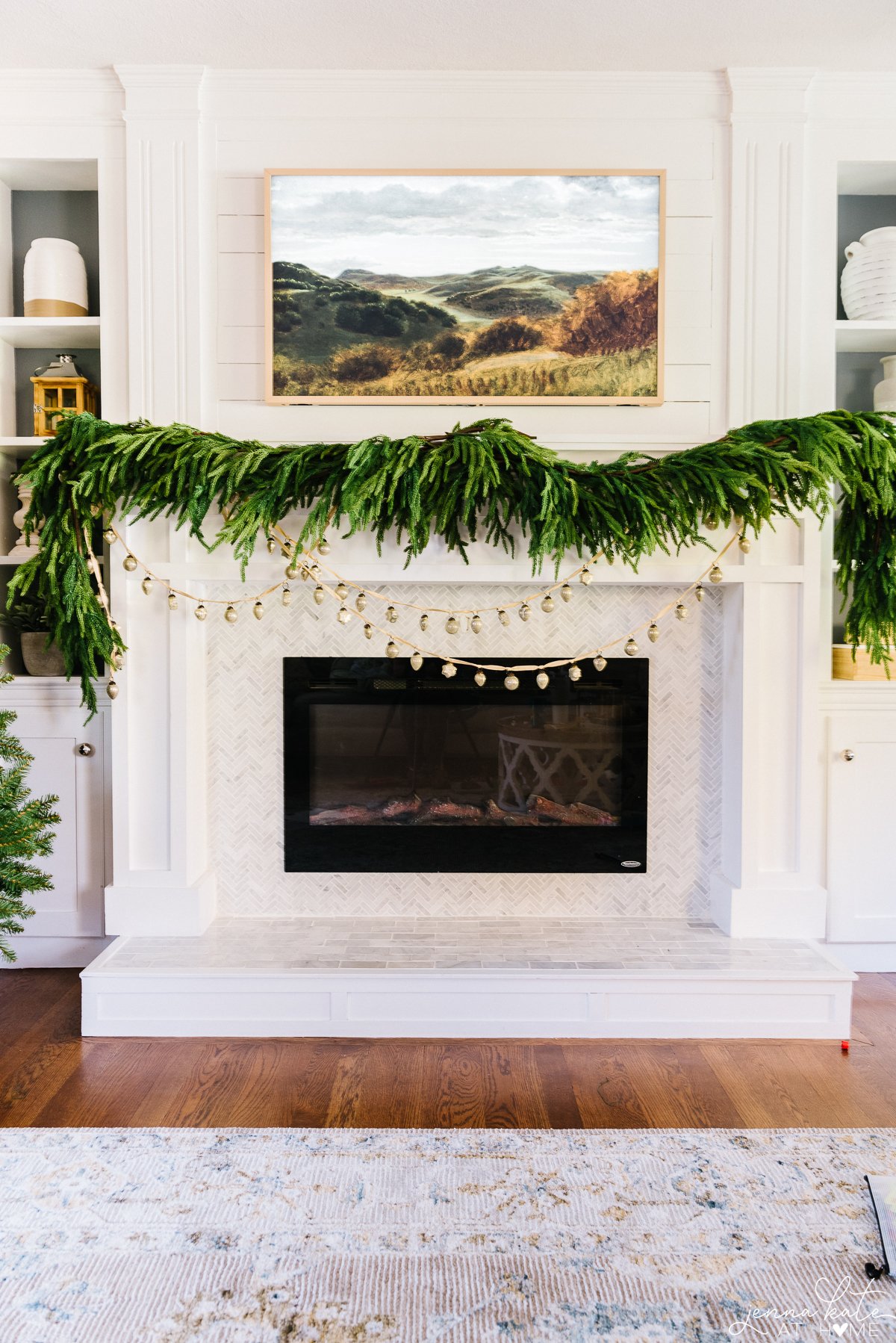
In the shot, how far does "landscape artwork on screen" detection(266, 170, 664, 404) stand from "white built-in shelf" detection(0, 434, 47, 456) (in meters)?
0.73

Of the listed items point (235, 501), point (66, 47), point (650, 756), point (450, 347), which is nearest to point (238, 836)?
point (235, 501)

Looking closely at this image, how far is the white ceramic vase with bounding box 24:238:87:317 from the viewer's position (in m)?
2.61

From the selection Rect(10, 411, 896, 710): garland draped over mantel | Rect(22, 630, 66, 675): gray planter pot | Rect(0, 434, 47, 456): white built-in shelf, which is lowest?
Rect(22, 630, 66, 675): gray planter pot

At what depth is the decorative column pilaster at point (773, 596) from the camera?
2.45 meters

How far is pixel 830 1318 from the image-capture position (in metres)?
1.34

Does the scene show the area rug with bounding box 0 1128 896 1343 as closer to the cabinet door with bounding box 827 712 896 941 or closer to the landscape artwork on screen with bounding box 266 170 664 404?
the cabinet door with bounding box 827 712 896 941

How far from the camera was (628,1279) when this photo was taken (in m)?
1.43

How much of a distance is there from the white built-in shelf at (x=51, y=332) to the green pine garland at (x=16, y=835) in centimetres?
99

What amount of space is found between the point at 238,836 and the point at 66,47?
89.5 inches

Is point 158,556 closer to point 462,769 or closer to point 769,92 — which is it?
point 462,769

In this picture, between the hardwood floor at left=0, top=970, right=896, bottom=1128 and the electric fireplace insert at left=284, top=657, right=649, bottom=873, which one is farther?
the electric fireplace insert at left=284, top=657, right=649, bottom=873

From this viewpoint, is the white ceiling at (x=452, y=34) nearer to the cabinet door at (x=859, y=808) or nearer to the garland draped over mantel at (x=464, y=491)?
the garland draped over mantel at (x=464, y=491)

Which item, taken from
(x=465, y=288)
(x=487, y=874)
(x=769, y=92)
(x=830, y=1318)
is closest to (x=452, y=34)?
(x=465, y=288)

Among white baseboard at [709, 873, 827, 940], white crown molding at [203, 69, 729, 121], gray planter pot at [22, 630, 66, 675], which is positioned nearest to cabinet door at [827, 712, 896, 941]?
white baseboard at [709, 873, 827, 940]
